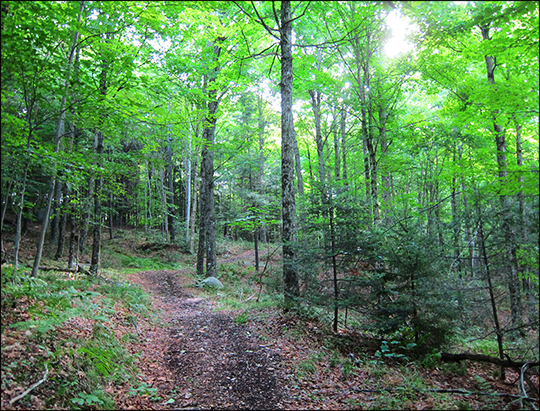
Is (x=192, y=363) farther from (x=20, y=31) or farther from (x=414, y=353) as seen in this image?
(x=20, y=31)

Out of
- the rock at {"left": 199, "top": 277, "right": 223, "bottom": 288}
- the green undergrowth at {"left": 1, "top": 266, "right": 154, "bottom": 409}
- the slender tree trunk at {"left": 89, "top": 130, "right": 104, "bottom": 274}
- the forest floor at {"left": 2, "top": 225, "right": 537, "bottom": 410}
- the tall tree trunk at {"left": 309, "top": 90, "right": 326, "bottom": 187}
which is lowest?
the forest floor at {"left": 2, "top": 225, "right": 537, "bottom": 410}

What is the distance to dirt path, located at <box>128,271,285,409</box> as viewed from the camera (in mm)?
4340

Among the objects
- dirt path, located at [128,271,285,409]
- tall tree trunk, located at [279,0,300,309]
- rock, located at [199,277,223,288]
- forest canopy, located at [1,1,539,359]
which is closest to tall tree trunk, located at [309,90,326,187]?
forest canopy, located at [1,1,539,359]

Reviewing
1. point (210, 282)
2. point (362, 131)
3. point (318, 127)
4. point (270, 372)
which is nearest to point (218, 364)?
point (270, 372)

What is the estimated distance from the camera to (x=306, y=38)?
1416 cm

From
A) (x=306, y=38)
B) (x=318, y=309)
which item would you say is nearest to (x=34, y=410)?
(x=318, y=309)

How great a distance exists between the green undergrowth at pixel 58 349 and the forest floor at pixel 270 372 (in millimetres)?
38

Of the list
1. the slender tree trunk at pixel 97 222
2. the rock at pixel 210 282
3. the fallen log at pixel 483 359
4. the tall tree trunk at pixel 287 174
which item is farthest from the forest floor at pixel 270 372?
the rock at pixel 210 282

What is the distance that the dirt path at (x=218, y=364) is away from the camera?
4.34m

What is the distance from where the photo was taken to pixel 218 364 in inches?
214

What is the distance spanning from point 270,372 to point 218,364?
3.37ft

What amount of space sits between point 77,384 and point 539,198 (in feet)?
22.6

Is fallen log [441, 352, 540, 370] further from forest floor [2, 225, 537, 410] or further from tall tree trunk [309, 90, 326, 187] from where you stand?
tall tree trunk [309, 90, 326, 187]

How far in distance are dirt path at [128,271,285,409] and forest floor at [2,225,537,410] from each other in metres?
0.02
